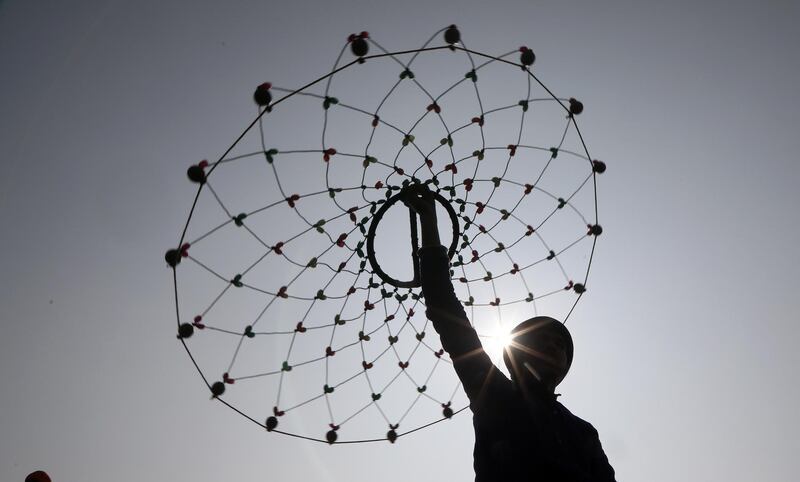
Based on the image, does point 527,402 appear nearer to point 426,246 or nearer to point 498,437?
point 498,437

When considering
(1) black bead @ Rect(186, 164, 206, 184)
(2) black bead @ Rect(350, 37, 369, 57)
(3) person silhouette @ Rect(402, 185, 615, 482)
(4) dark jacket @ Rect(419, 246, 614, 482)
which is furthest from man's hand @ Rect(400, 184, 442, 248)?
(1) black bead @ Rect(186, 164, 206, 184)

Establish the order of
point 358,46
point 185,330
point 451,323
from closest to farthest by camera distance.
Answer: point 451,323
point 358,46
point 185,330

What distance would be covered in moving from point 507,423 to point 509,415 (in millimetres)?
58

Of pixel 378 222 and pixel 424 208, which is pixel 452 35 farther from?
pixel 378 222

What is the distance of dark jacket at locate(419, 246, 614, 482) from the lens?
3355 mm

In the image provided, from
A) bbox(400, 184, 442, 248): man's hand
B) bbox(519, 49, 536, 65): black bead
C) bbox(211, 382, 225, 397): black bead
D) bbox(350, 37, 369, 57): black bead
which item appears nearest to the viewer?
bbox(400, 184, 442, 248): man's hand

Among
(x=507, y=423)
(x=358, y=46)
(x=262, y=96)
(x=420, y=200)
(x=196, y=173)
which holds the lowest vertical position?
(x=507, y=423)

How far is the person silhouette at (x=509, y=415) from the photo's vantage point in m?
3.37

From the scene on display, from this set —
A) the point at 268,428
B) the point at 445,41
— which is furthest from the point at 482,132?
the point at 268,428

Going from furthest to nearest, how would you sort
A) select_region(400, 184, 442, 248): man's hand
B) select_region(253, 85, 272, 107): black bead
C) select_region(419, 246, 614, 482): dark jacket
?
select_region(253, 85, 272, 107): black bead, select_region(400, 184, 442, 248): man's hand, select_region(419, 246, 614, 482): dark jacket

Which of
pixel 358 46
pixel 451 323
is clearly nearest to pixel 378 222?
pixel 358 46

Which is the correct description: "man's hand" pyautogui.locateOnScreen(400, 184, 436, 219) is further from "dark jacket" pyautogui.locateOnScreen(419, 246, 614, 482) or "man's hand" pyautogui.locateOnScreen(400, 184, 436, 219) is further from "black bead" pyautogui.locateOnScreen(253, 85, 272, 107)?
"black bead" pyautogui.locateOnScreen(253, 85, 272, 107)

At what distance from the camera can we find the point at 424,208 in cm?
480

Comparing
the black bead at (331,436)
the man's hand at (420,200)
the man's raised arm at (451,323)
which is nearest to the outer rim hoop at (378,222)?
the man's hand at (420,200)
